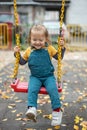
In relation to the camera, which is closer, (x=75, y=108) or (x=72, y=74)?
(x=75, y=108)

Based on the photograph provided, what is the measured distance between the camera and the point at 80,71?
34.6 feet

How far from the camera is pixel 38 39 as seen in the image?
16.2 ft

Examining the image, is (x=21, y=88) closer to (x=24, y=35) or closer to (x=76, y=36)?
(x=24, y=35)

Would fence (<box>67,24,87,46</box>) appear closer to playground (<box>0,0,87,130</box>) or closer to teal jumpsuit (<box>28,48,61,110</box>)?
playground (<box>0,0,87,130</box>)

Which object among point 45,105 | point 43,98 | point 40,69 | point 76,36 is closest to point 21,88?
point 40,69

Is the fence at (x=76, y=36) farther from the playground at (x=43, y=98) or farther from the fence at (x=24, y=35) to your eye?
the playground at (x=43, y=98)

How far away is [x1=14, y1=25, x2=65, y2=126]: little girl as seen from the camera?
4.91 m

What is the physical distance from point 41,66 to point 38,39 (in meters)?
0.35

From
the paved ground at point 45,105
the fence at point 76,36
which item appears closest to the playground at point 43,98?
the paved ground at point 45,105

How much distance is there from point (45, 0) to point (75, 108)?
25.6 metres

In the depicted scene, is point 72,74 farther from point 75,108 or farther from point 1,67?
point 75,108

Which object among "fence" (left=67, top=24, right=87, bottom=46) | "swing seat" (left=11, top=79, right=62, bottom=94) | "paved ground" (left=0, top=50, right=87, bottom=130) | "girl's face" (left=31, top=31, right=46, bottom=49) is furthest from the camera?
"fence" (left=67, top=24, right=87, bottom=46)

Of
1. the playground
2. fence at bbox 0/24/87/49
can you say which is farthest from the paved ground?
fence at bbox 0/24/87/49

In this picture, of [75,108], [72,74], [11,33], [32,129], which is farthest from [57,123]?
[11,33]
